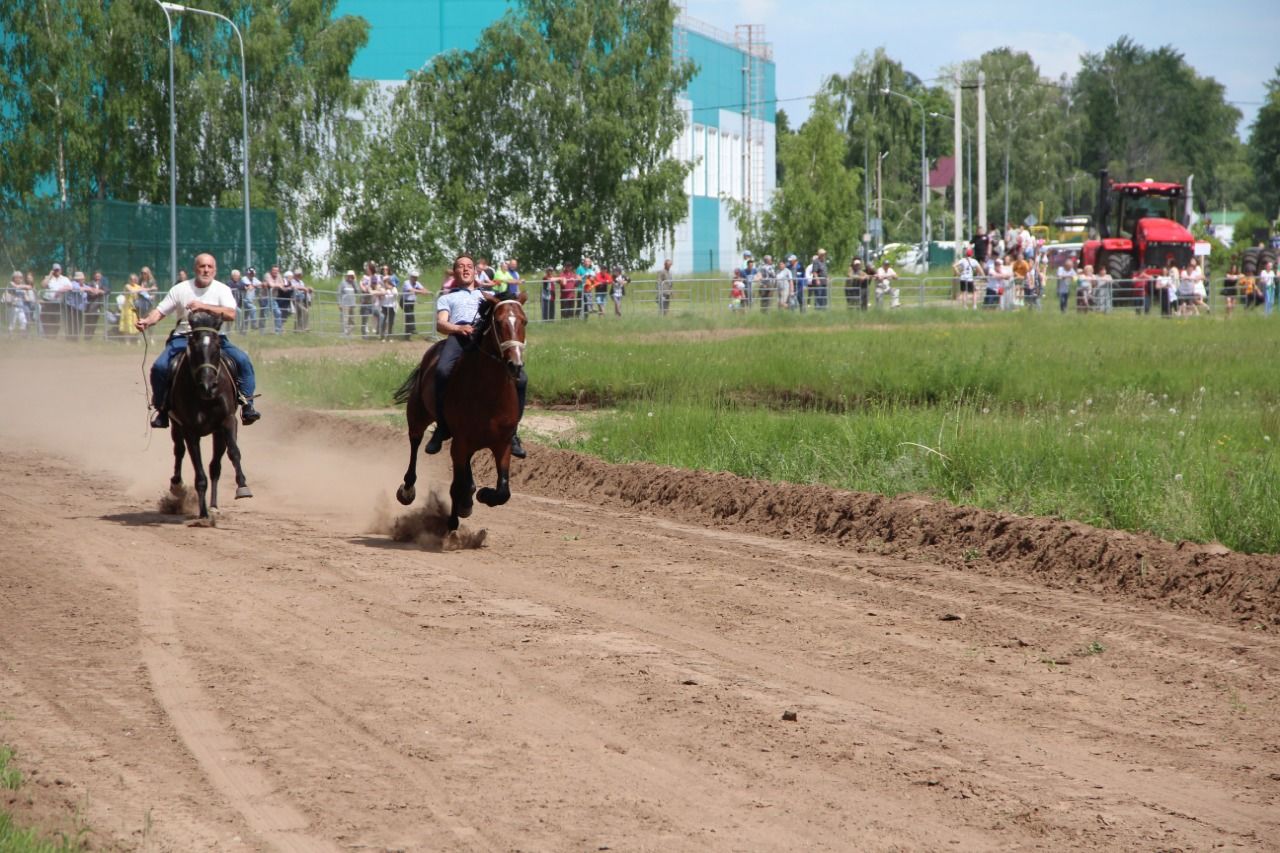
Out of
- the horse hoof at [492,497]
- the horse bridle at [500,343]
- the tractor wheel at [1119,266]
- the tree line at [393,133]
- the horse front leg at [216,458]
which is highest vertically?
the tree line at [393,133]

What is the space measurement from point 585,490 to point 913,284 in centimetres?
3725

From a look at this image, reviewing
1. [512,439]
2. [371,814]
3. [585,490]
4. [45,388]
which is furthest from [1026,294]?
[371,814]

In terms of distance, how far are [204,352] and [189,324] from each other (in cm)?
44

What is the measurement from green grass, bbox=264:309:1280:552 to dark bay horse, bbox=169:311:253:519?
16.1 ft

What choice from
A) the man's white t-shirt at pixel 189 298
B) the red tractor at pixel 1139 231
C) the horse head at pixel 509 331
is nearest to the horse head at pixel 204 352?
the man's white t-shirt at pixel 189 298

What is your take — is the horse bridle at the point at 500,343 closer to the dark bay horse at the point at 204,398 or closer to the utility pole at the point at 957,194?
the dark bay horse at the point at 204,398

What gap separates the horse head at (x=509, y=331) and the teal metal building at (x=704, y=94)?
54.7 meters

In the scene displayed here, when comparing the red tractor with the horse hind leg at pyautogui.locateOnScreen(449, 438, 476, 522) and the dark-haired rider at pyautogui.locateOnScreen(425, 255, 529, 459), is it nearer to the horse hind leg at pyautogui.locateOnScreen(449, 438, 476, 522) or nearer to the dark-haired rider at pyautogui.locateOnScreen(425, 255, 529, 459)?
the dark-haired rider at pyautogui.locateOnScreen(425, 255, 529, 459)

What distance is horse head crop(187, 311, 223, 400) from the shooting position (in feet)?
45.1

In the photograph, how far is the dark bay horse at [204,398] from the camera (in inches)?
544

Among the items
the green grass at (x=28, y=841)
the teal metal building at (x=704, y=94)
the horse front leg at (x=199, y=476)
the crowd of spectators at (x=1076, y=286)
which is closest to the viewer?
the green grass at (x=28, y=841)

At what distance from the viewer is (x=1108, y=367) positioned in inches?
877

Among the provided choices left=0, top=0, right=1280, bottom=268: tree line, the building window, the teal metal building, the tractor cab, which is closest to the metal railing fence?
the tractor cab

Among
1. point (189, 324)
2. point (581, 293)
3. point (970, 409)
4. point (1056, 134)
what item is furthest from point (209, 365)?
point (1056, 134)
